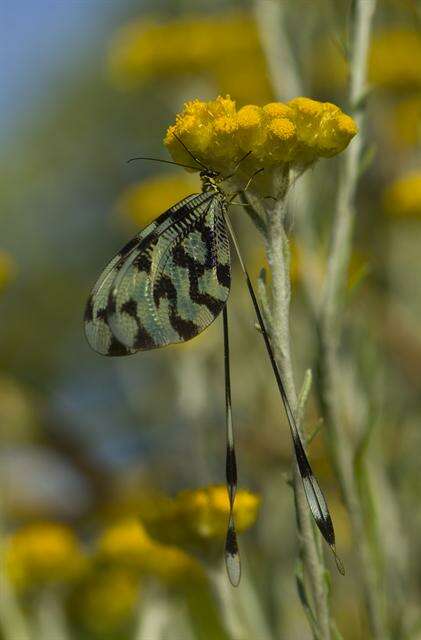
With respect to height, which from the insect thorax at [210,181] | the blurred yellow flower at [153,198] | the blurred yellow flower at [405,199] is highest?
the blurred yellow flower at [153,198]

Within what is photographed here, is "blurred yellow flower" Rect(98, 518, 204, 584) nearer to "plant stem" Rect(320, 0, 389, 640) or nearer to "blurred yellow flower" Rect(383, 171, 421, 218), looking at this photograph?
"plant stem" Rect(320, 0, 389, 640)

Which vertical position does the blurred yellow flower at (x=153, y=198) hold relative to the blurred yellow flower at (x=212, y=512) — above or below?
above

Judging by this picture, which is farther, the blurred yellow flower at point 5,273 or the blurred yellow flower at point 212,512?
the blurred yellow flower at point 5,273

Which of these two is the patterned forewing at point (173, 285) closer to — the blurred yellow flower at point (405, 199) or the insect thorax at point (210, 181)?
the insect thorax at point (210, 181)

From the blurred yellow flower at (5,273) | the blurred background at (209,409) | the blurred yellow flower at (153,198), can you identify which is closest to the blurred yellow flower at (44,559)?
the blurred background at (209,409)

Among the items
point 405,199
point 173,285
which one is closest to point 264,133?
point 173,285

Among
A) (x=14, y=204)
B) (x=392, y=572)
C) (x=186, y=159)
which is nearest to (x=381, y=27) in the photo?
(x=392, y=572)

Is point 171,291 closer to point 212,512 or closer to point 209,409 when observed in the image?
point 212,512
